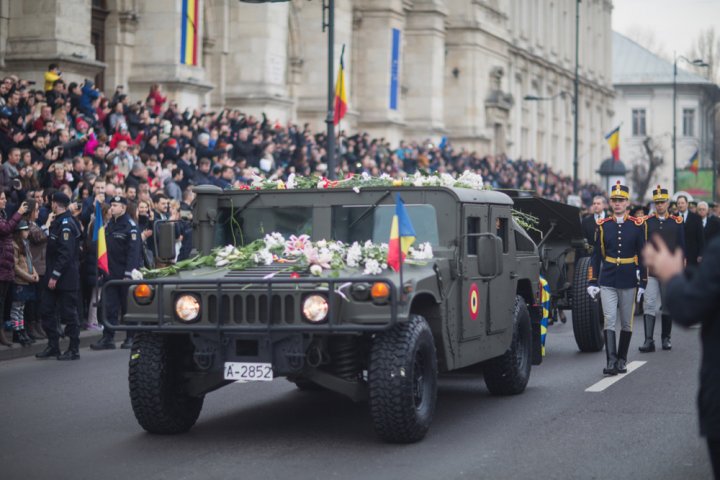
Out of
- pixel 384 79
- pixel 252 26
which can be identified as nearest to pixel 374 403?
pixel 252 26

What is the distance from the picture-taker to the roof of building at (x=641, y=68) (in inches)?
4727

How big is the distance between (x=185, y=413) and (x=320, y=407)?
1.87 meters

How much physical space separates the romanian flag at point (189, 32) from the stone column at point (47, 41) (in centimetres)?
411

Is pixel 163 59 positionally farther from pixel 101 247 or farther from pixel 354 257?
pixel 354 257

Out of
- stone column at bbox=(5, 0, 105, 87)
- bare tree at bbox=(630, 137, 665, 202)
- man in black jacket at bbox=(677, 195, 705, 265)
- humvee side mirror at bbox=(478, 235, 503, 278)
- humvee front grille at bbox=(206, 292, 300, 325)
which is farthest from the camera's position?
bare tree at bbox=(630, 137, 665, 202)

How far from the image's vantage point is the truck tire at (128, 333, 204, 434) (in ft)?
32.0

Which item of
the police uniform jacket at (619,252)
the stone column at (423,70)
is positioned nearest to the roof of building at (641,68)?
the stone column at (423,70)

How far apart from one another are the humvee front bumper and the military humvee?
1 cm

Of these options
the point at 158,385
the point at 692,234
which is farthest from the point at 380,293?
the point at 692,234

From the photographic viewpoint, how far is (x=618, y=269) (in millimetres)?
13695

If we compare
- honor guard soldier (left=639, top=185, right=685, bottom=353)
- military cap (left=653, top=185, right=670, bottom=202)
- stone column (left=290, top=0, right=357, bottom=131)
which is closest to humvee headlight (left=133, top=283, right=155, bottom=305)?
honor guard soldier (left=639, top=185, right=685, bottom=353)

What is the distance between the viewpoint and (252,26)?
35.9 m

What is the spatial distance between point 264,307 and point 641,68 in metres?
117

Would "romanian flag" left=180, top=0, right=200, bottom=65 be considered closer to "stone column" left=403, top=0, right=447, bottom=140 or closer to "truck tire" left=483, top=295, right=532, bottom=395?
"truck tire" left=483, top=295, right=532, bottom=395
